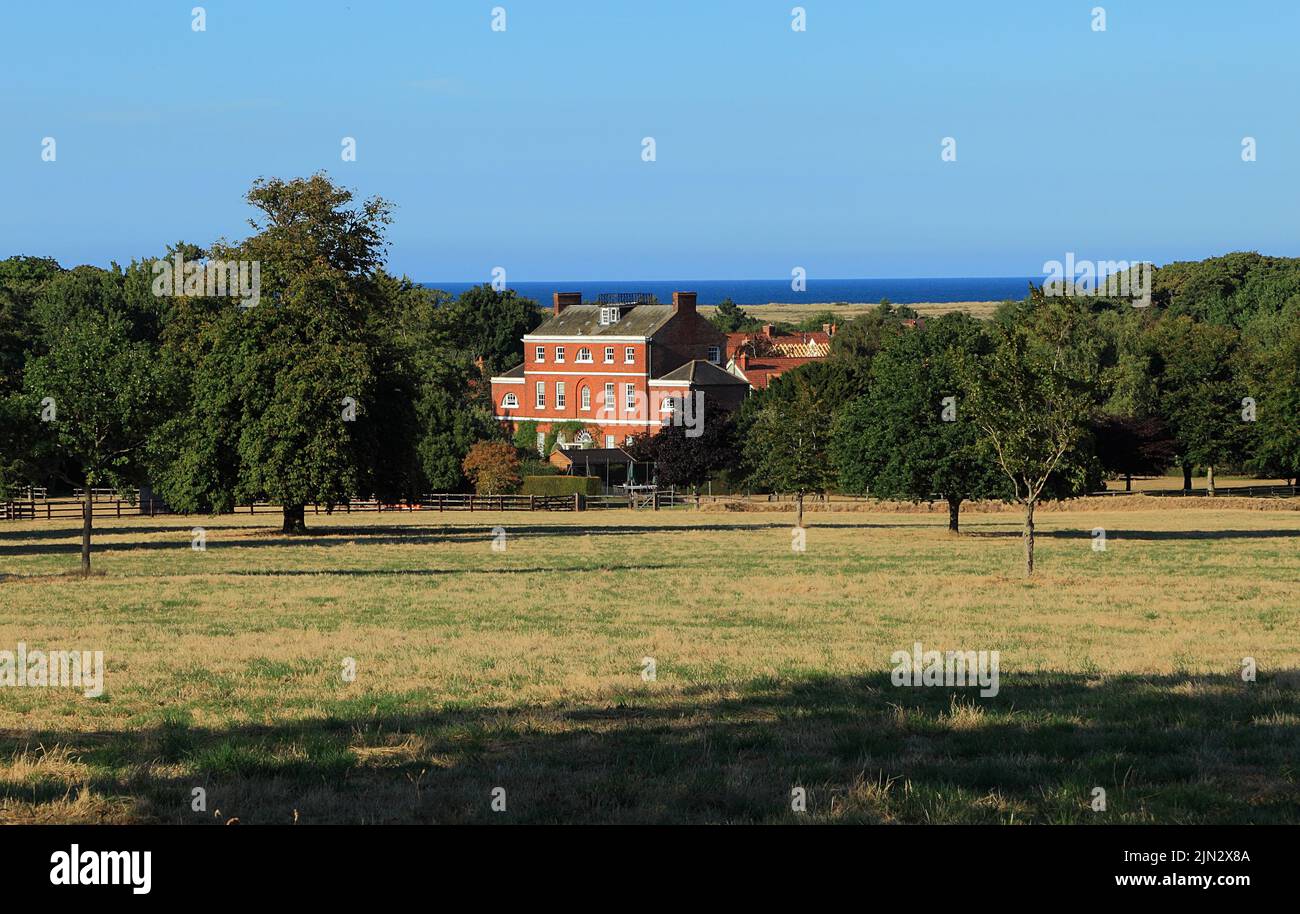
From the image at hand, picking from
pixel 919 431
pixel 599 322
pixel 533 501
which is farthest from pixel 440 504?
pixel 919 431

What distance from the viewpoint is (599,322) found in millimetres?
128125

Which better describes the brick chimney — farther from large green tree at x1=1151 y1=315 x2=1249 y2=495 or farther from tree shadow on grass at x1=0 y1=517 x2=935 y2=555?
tree shadow on grass at x1=0 y1=517 x2=935 y2=555

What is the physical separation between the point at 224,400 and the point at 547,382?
2834 inches

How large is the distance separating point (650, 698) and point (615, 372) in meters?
107

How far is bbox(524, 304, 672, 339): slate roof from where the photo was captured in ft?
406

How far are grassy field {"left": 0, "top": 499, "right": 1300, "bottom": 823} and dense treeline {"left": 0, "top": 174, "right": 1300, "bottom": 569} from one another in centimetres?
496

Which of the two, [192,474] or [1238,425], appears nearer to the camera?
[192,474]

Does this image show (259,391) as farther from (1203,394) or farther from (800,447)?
(1203,394)

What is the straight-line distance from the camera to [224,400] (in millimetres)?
56688

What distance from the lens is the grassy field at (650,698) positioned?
36.5 ft

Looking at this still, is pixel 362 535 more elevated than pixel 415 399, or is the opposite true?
pixel 415 399
